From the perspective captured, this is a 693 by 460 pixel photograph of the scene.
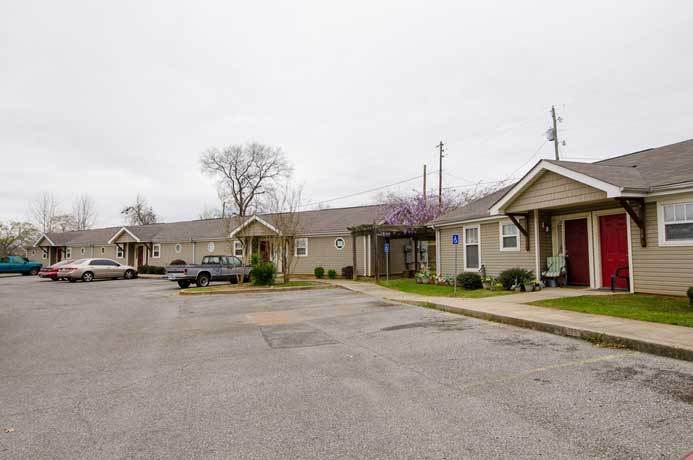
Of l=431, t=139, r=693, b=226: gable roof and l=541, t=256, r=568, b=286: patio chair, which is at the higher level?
l=431, t=139, r=693, b=226: gable roof

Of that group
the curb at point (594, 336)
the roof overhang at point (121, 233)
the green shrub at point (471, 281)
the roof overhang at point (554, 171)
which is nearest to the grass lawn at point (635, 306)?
the curb at point (594, 336)

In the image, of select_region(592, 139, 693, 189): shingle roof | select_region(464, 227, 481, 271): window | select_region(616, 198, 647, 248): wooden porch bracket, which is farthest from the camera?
select_region(464, 227, 481, 271): window

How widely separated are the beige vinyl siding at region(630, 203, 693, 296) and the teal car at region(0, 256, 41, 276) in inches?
1797

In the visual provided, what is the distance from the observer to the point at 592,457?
3475 mm

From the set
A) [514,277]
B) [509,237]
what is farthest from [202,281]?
[514,277]

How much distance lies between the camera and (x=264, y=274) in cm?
2045

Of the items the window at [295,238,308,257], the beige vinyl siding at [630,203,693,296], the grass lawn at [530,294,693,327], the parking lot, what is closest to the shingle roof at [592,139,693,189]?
the beige vinyl siding at [630,203,693,296]

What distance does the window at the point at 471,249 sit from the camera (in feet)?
60.2

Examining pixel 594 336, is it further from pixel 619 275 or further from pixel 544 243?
pixel 544 243

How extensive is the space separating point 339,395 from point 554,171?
1095 centimetres

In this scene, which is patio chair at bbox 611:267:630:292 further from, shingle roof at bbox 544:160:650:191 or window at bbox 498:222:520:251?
window at bbox 498:222:520:251

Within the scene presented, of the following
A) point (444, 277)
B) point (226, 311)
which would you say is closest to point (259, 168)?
point (444, 277)

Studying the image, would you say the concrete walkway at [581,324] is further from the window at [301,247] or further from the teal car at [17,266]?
the teal car at [17,266]

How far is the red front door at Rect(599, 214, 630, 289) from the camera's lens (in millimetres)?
13094
